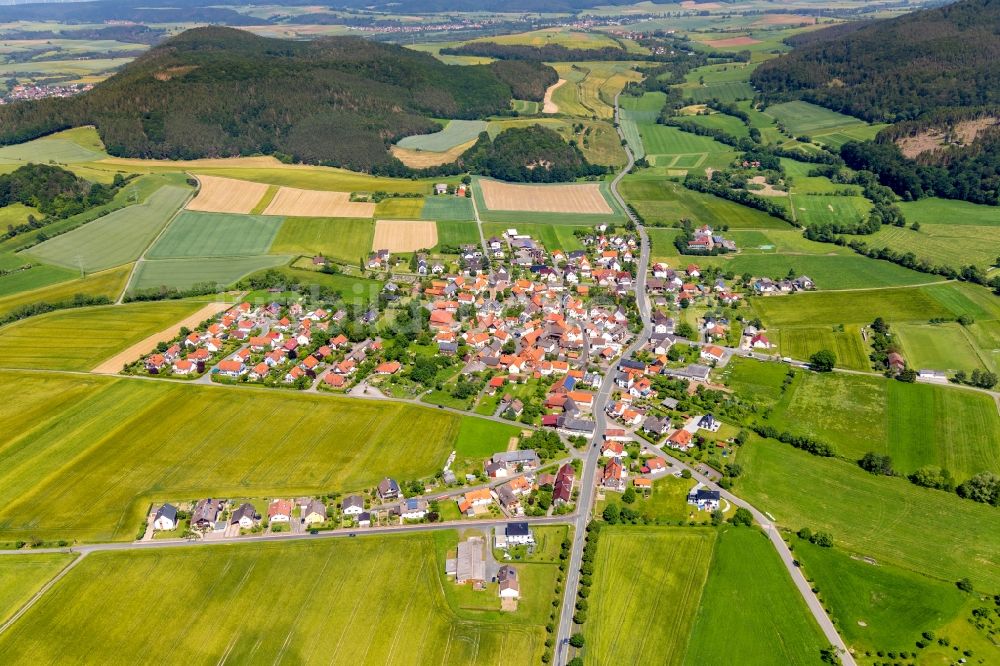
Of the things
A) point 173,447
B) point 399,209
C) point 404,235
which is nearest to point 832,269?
point 404,235

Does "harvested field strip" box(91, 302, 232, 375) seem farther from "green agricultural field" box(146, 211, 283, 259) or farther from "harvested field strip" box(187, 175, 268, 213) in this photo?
"harvested field strip" box(187, 175, 268, 213)

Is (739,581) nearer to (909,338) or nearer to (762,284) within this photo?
(909,338)

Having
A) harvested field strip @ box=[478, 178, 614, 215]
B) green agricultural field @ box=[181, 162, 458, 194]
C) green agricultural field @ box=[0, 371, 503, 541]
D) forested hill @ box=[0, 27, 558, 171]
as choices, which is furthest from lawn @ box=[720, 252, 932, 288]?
forested hill @ box=[0, 27, 558, 171]

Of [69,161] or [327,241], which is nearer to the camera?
[327,241]

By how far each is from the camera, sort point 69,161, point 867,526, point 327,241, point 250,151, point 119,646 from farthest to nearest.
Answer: point 250,151, point 69,161, point 327,241, point 867,526, point 119,646

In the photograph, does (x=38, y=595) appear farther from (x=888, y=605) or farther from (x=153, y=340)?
(x=888, y=605)

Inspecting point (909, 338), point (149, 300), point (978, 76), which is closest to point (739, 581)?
point (909, 338)
